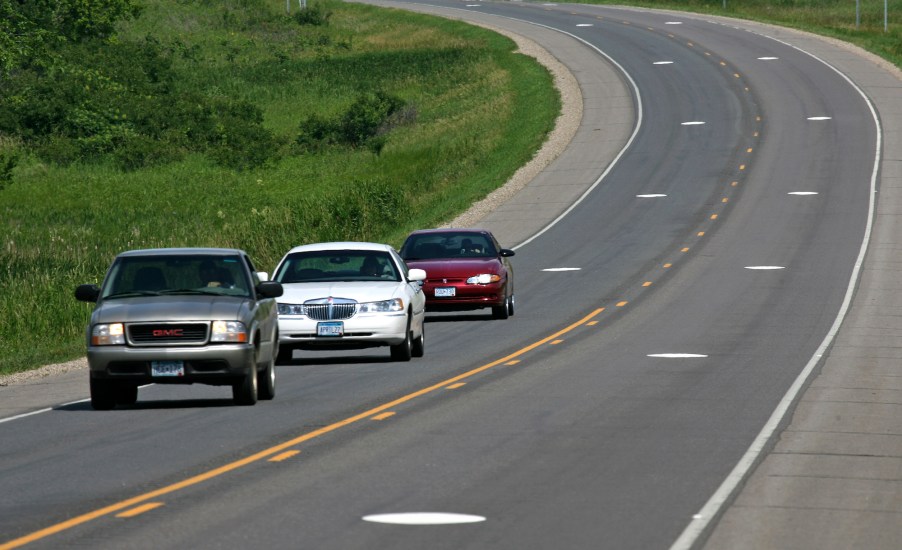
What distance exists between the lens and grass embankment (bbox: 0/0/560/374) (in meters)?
39.3

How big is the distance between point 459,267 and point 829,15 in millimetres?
89625

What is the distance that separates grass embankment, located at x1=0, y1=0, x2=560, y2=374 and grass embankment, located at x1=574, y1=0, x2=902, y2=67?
62.6 ft

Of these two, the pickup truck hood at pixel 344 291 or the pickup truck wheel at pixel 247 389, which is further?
the pickup truck hood at pixel 344 291

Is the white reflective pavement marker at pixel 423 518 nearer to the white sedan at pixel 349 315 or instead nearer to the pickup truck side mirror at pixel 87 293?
the pickup truck side mirror at pixel 87 293

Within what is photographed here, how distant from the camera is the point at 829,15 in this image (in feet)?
372

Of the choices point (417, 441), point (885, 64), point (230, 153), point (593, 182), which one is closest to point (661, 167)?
point (593, 182)

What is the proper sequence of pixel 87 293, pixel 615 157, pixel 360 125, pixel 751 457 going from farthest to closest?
pixel 360 125 → pixel 615 157 → pixel 87 293 → pixel 751 457

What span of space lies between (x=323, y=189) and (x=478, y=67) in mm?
30172

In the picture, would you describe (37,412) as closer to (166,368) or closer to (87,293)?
(87,293)

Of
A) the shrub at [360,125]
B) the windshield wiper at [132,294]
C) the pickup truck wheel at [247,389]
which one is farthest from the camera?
the shrub at [360,125]

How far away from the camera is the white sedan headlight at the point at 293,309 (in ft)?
73.7

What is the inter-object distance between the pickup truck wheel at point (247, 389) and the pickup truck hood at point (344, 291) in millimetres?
4707

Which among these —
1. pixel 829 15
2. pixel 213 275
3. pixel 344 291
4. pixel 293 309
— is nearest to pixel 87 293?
pixel 213 275

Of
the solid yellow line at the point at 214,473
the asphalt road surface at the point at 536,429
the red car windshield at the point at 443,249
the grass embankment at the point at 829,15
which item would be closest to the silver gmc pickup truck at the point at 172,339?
the asphalt road surface at the point at 536,429
